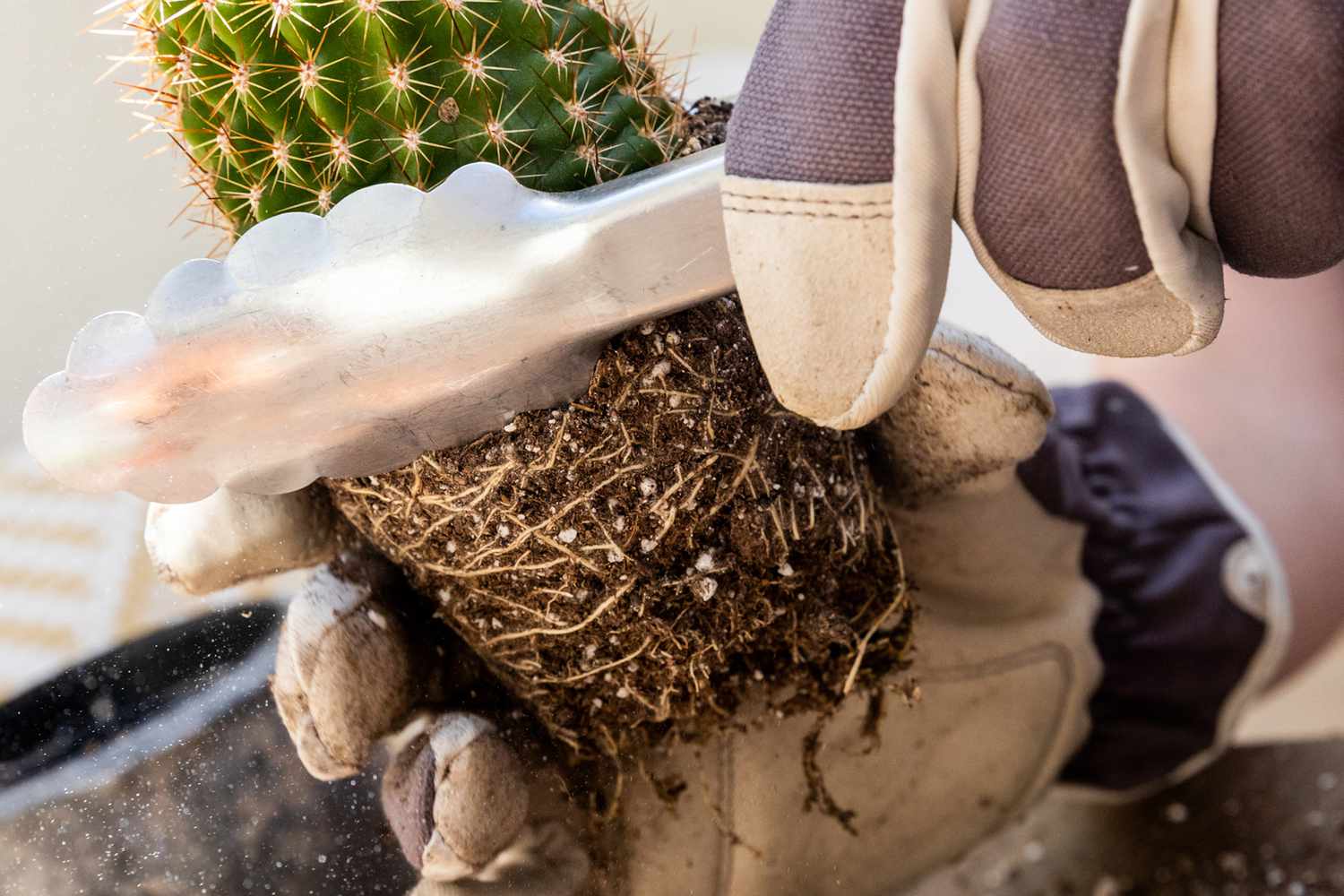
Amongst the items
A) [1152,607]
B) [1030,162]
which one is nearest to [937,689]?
[1152,607]

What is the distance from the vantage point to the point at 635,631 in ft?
1.77

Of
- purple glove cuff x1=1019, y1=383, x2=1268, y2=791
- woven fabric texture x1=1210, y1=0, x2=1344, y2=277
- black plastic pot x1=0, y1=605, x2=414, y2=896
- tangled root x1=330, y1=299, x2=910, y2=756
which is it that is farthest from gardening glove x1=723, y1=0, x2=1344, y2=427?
purple glove cuff x1=1019, y1=383, x2=1268, y2=791

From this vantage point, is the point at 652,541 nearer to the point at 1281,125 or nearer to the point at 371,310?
the point at 371,310

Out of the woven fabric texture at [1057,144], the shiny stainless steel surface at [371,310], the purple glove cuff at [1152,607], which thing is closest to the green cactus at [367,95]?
the shiny stainless steel surface at [371,310]

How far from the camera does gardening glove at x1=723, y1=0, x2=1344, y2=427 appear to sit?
35 centimetres

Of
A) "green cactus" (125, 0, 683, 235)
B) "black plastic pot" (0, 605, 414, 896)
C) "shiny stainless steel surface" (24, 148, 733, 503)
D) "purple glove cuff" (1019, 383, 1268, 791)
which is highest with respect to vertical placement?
"green cactus" (125, 0, 683, 235)

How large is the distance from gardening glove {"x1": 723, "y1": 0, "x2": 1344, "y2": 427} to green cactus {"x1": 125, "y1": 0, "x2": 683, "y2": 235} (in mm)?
121

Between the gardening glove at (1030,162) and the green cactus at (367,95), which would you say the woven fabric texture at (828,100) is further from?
the green cactus at (367,95)

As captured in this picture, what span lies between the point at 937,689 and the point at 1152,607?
0.29 meters

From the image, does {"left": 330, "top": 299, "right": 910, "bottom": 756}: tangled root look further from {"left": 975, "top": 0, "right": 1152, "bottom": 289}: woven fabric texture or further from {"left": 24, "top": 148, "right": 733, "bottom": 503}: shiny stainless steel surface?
{"left": 975, "top": 0, "right": 1152, "bottom": 289}: woven fabric texture

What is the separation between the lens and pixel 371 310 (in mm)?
428

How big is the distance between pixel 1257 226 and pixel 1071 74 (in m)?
0.10

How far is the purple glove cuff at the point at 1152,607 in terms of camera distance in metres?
0.92

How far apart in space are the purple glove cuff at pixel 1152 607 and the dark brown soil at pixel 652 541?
1.26ft
